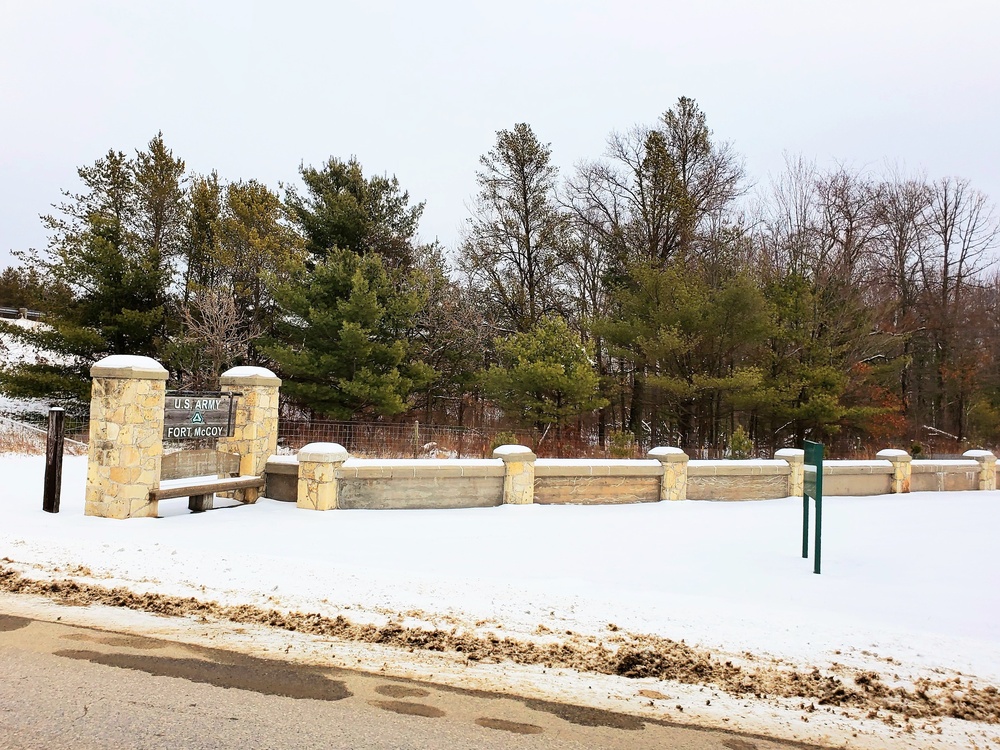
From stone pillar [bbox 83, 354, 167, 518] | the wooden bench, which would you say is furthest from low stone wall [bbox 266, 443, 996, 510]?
stone pillar [bbox 83, 354, 167, 518]

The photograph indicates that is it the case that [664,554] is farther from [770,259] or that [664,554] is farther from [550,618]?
[770,259]

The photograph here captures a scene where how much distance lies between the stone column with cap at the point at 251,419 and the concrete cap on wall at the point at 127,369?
1.63 meters

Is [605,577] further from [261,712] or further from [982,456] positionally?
[982,456]

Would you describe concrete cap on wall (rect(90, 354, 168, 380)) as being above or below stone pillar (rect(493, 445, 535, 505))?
above

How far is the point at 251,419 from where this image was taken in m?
10.1

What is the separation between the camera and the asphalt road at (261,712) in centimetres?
304

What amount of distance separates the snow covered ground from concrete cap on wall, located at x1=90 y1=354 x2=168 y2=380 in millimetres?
1811

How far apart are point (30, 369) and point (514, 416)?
695 inches

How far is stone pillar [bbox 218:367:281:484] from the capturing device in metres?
10.1

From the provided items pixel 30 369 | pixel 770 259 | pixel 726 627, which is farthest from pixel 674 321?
pixel 30 369

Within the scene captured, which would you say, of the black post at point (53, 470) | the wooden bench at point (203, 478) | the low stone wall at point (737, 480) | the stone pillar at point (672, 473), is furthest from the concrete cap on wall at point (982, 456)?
the black post at point (53, 470)

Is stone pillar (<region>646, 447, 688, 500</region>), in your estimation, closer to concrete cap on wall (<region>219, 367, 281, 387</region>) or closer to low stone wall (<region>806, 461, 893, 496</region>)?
low stone wall (<region>806, 461, 893, 496</region>)

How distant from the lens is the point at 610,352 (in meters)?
24.1

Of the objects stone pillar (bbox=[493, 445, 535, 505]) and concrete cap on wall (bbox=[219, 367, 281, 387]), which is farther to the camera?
stone pillar (bbox=[493, 445, 535, 505])
